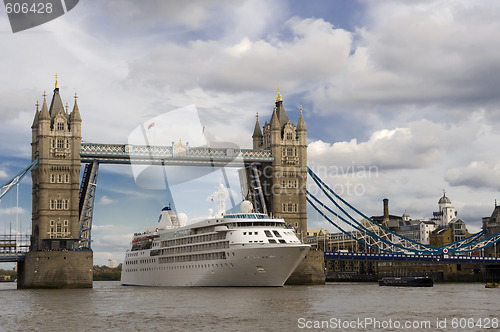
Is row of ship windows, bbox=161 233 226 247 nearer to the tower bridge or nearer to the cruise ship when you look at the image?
the cruise ship

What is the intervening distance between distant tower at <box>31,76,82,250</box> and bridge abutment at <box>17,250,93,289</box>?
5.02 meters

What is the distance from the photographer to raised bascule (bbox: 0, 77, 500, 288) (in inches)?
3847

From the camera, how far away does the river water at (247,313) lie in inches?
1876

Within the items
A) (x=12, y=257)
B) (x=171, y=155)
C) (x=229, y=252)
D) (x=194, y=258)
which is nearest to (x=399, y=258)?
(x=171, y=155)

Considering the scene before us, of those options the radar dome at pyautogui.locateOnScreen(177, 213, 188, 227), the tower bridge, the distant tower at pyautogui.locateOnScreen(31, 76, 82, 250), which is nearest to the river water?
the tower bridge

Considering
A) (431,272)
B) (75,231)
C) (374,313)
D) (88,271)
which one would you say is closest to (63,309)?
(374,313)

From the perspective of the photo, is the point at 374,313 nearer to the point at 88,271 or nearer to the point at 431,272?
the point at 88,271

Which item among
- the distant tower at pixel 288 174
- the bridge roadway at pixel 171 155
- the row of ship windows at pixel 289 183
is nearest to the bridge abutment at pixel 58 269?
the bridge roadway at pixel 171 155

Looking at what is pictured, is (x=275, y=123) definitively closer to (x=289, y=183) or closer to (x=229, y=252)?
(x=289, y=183)

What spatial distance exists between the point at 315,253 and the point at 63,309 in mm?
59068

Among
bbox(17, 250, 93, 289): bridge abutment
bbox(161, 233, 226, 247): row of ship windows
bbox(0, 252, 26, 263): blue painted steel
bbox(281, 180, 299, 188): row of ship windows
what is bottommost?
bbox(17, 250, 93, 289): bridge abutment

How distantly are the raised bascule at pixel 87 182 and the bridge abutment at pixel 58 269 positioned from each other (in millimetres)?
131

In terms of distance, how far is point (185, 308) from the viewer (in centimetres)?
5972

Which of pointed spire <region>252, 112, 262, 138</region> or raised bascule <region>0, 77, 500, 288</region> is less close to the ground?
pointed spire <region>252, 112, 262, 138</region>
